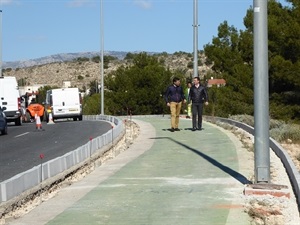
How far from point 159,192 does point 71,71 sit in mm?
Answer: 144208

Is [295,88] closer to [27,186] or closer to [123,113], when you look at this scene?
[123,113]

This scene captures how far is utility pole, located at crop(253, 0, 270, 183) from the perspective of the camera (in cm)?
1083

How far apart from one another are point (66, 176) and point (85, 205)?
3.24 meters

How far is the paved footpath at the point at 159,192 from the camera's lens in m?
9.20

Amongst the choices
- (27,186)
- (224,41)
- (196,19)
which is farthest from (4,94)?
(27,186)

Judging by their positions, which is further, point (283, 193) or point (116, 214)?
point (283, 193)

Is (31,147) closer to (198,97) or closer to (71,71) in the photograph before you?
(198,97)

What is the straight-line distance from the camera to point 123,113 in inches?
2537

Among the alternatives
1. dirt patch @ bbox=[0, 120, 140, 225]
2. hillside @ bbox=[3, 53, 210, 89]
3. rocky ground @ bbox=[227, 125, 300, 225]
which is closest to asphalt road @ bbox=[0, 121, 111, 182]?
dirt patch @ bbox=[0, 120, 140, 225]

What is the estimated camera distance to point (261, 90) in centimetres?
1095

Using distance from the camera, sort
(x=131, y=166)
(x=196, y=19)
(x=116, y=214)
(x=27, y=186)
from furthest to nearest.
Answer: (x=196, y=19) < (x=131, y=166) < (x=27, y=186) < (x=116, y=214)

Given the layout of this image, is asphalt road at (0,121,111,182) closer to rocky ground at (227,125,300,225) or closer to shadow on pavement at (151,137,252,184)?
shadow on pavement at (151,137,252,184)

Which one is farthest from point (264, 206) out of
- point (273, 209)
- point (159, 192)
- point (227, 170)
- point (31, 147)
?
point (31, 147)

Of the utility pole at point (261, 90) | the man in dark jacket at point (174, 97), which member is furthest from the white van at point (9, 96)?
the utility pole at point (261, 90)
